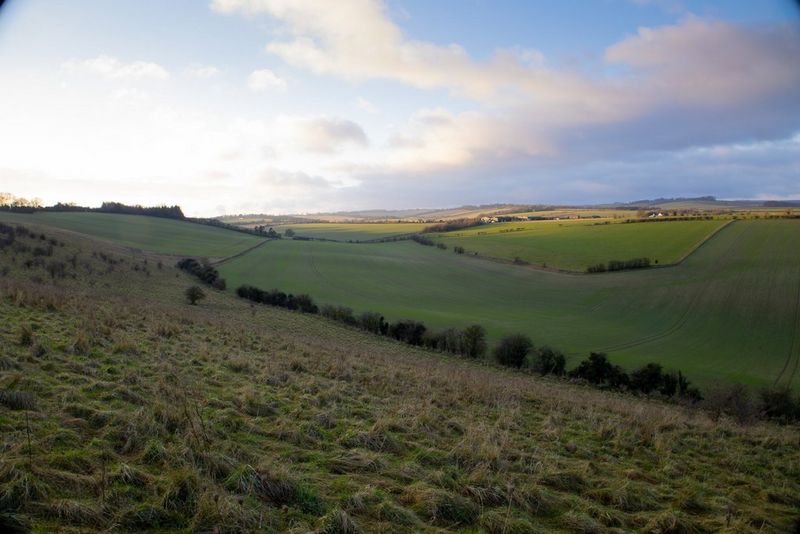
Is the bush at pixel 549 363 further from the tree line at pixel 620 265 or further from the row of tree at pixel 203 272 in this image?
the tree line at pixel 620 265

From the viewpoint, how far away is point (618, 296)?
53.1m

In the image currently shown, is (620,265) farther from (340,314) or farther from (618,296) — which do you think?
(340,314)

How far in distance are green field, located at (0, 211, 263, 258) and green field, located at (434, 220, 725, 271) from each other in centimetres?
4571

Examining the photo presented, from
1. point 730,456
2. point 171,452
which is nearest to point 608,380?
point 730,456

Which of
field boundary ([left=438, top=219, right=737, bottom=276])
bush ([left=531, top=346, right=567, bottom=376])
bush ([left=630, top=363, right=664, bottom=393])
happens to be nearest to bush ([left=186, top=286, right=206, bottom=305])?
bush ([left=531, top=346, right=567, bottom=376])

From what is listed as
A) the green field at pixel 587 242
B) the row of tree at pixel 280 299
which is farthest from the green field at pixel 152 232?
the green field at pixel 587 242

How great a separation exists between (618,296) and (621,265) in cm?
1322

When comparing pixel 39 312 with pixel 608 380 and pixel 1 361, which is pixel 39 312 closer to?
pixel 1 361

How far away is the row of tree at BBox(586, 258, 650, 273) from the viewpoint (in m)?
63.6

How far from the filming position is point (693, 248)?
6819 cm

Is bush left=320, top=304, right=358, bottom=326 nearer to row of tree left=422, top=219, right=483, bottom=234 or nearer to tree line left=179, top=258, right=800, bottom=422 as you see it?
tree line left=179, top=258, right=800, bottom=422

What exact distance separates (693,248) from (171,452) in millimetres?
80556

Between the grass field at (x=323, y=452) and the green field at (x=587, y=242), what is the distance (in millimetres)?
63385

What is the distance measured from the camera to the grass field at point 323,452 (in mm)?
3963
